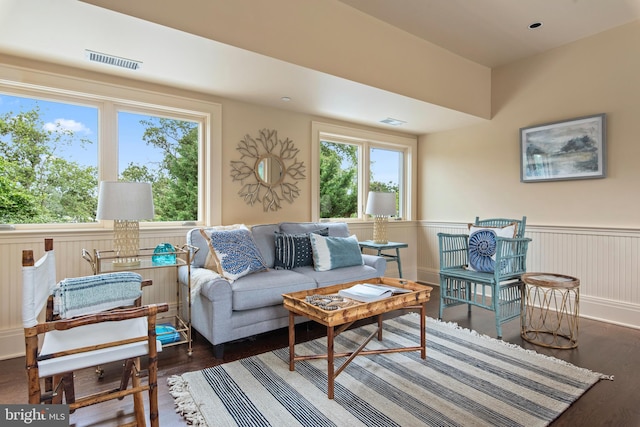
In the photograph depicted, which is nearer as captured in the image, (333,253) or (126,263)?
(126,263)

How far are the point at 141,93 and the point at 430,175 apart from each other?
3.90 meters

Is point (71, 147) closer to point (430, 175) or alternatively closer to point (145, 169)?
point (145, 169)

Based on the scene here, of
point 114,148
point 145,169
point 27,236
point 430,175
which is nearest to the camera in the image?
point 27,236

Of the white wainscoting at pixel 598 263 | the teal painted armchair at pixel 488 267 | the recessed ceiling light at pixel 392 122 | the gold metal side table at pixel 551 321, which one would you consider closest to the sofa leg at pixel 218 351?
the teal painted armchair at pixel 488 267

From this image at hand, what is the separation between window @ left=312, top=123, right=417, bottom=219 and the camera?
172 inches

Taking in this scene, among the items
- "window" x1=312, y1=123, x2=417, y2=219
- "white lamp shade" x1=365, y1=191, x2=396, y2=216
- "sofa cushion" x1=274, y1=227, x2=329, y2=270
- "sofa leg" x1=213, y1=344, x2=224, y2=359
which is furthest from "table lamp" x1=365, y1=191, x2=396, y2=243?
"sofa leg" x1=213, y1=344, x2=224, y2=359

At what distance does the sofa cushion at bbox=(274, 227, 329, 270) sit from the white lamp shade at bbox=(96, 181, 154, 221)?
4.10ft

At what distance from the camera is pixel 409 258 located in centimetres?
512

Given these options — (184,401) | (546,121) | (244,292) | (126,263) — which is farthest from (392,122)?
(184,401)

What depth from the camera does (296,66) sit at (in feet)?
8.61

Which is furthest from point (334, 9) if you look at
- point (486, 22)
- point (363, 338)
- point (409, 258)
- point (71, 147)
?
point (409, 258)

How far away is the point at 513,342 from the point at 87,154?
394 cm

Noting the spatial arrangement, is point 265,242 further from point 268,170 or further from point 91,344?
point 91,344

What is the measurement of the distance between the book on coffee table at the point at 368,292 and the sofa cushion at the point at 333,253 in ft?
2.23
